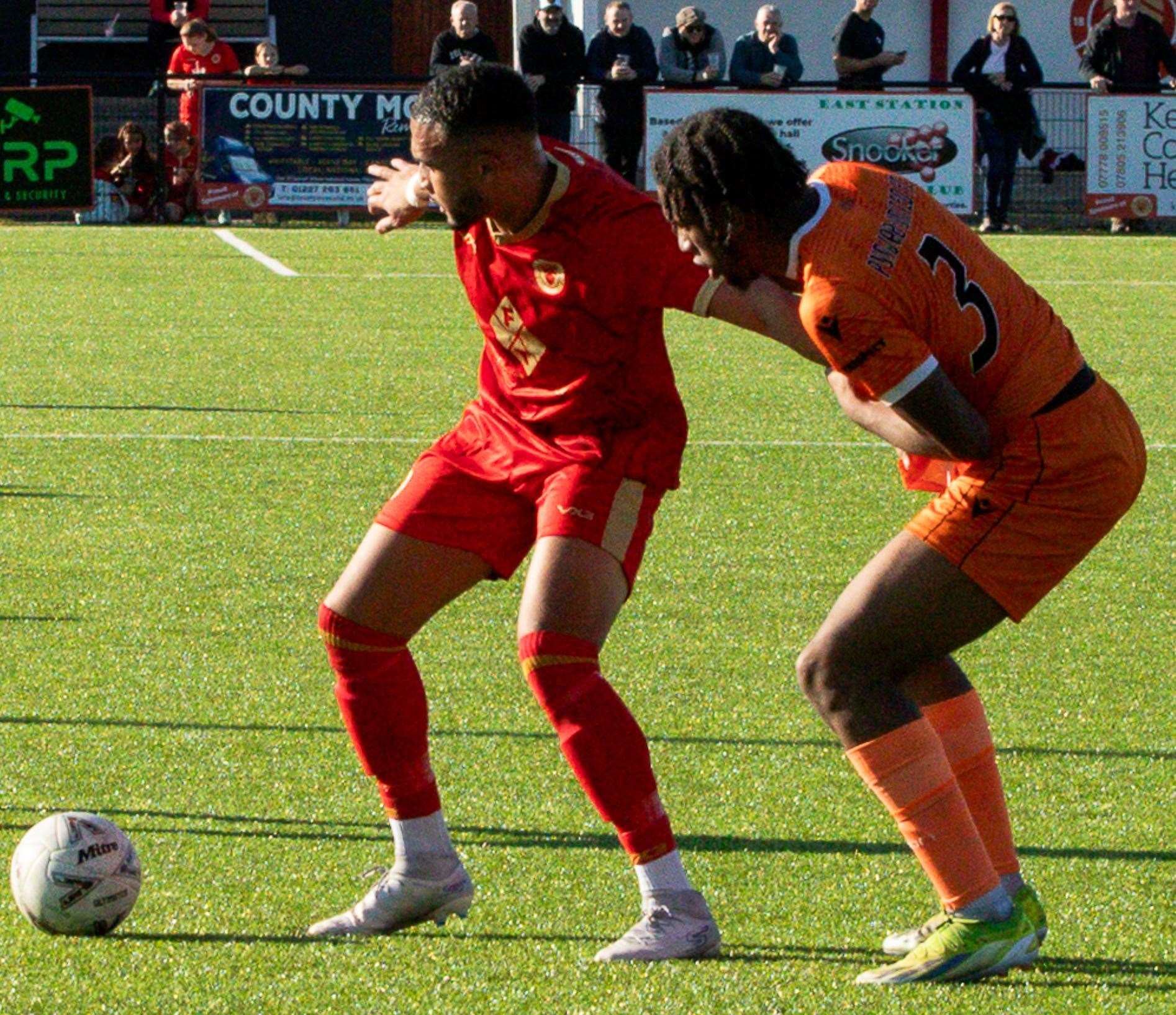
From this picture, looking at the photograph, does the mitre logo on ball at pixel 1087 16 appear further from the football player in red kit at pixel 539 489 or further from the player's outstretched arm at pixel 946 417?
the player's outstretched arm at pixel 946 417

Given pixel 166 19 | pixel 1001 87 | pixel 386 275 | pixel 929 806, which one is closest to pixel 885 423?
pixel 929 806

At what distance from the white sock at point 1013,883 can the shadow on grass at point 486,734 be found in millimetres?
1490

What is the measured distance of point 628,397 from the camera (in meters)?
4.53

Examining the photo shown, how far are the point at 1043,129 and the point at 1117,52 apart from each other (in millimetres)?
1378

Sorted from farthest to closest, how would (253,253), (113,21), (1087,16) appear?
1. (113,21)
2. (1087,16)
3. (253,253)

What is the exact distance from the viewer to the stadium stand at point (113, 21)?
3016cm

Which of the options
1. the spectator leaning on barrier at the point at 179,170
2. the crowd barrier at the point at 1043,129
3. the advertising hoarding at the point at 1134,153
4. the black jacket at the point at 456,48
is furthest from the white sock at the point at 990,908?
the advertising hoarding at the point at 1134,153

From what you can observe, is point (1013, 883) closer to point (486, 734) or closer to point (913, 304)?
point (913, 304)

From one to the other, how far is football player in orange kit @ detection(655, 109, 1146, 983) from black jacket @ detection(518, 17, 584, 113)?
18.6 metres

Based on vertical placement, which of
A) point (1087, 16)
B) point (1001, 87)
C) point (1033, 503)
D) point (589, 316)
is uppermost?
point (1087, 16)

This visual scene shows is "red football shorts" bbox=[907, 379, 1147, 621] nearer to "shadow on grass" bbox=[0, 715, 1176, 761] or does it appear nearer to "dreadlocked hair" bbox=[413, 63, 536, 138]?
"dreadlocked hair" bbox=[413, 63, 536, 138]

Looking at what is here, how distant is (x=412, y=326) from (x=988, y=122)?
936cm

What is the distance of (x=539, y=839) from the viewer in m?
5.09

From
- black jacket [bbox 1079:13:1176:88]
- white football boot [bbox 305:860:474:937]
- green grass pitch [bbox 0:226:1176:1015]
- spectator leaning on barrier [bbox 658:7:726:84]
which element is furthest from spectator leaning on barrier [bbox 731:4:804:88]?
white football boot [bbox 305:860:474:937]
